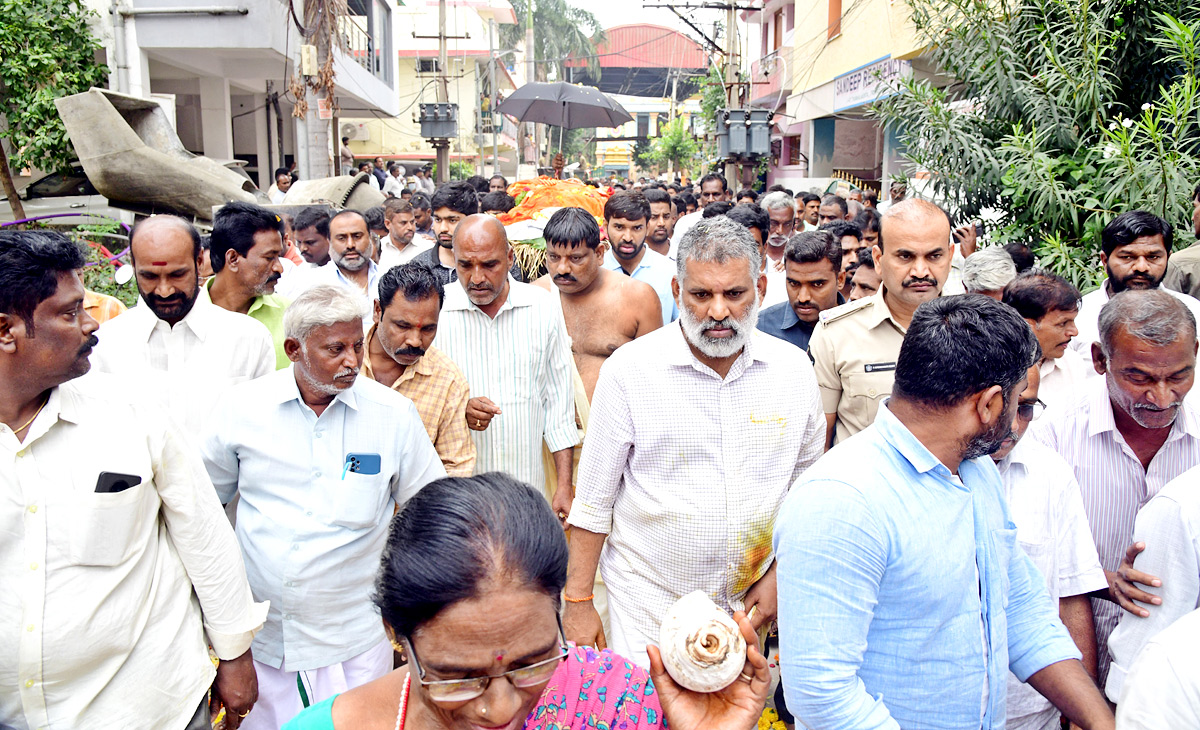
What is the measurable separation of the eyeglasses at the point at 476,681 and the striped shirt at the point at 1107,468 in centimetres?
224

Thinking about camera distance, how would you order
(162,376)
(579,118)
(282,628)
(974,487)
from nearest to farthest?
1. (974,487)
2. (282,628)
3. (162,376)
4. (579,118)

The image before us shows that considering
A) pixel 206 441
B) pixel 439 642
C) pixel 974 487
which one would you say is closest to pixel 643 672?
pixel 439 642

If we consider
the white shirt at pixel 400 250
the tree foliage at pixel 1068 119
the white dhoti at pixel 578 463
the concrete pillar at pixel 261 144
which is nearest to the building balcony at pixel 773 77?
the concrete pillar at pixel 261 144

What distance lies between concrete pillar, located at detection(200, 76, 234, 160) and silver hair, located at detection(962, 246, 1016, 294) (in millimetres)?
15493

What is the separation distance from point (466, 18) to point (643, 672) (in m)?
47.2

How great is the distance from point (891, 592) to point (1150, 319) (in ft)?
4.83

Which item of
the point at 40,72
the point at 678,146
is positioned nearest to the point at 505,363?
the point at 40,72

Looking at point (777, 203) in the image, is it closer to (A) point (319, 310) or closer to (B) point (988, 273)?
(B) point (988, 273)

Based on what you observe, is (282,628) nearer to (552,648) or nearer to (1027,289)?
(552,648)

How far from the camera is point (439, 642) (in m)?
1.56

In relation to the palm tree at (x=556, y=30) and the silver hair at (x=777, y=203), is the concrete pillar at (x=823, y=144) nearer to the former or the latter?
the silver hair at (x=777, y=203)

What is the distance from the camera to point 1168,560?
2383mm

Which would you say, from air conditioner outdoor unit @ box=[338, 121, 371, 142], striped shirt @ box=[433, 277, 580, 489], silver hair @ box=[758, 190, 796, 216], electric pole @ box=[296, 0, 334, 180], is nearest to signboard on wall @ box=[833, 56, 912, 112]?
silver hair @ box=[758, 190, 796, 216]

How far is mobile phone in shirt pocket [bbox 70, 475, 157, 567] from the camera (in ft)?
7.69
